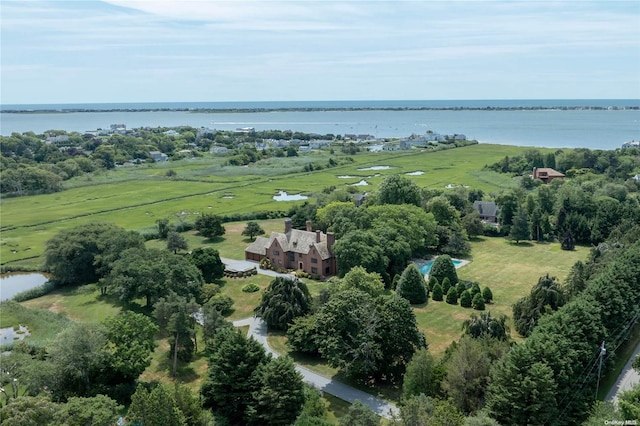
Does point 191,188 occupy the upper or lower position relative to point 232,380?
lower

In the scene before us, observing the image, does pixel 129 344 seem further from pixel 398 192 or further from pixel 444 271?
pixel 398 192

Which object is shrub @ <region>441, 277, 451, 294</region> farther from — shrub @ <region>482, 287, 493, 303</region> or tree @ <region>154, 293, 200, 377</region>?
tree @ <region>154, 293, 200, 377</region>

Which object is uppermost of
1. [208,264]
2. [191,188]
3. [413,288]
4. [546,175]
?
[208,264]

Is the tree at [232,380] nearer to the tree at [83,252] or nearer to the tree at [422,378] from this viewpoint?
the tree at [422,378]

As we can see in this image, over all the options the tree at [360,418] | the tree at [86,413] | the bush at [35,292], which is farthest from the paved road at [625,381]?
the bush at [35,292]

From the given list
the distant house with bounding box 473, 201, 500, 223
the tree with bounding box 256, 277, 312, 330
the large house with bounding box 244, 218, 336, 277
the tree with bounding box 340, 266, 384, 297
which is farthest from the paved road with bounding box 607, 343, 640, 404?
the distant house with bounding box 473, 201, 500, 223

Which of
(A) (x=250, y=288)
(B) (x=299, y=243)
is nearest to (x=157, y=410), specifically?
(A) (x=250, y=288)

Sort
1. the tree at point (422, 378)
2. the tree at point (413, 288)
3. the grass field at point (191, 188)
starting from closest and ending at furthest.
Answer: the tree at point (422, 378), the tree at point (413, 288), the grass field at point (191, 188)

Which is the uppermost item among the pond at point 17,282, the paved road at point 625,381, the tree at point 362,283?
the tree at point 362,283
